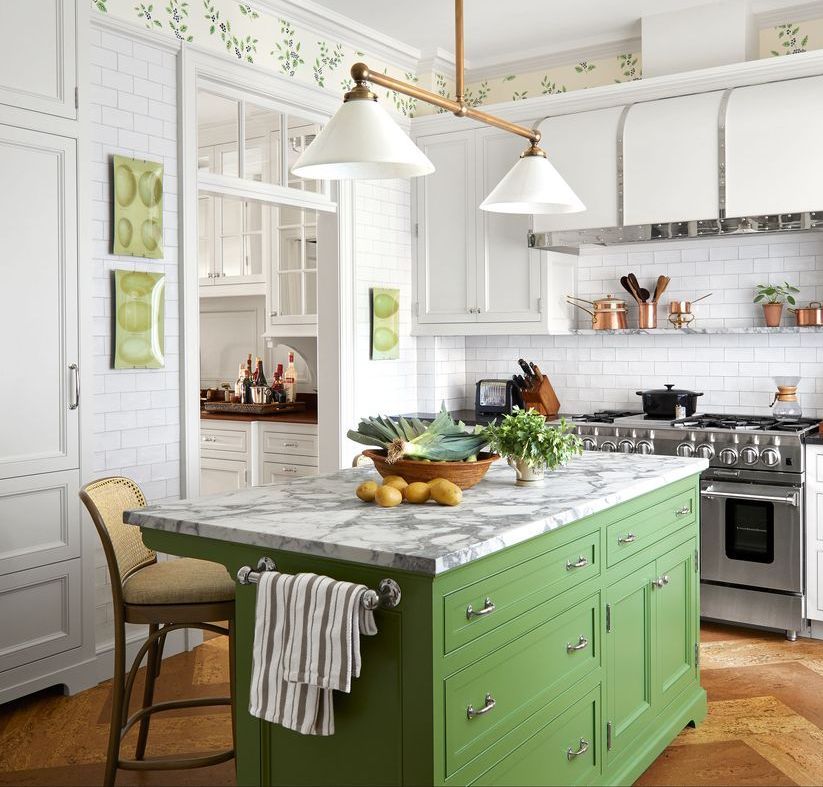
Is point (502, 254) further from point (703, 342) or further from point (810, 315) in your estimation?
point (810, 315)

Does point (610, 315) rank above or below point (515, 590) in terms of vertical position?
above

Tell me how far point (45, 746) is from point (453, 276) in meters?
3.49

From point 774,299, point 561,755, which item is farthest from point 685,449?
point 561,755

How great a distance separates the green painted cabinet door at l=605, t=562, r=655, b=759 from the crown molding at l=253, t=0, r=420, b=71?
3.41 m

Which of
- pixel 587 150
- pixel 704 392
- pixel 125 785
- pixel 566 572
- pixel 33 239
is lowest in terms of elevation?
pixel 125 785

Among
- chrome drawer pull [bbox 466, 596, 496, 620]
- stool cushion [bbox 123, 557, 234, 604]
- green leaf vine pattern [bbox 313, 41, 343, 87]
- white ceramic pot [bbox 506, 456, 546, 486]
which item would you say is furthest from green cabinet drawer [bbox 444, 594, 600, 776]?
green leaf vine pattern [bbox 313, 41, 343, 87]

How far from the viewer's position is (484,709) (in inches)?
85.3

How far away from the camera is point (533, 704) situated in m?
2.39

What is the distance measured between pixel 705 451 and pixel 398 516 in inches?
103

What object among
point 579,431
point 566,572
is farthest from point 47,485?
point 579,431

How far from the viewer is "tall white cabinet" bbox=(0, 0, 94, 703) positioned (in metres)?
3.55

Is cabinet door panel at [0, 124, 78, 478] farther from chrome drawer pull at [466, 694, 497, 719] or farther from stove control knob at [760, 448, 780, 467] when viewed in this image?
stove control knob at [760, 448, 780, 467]

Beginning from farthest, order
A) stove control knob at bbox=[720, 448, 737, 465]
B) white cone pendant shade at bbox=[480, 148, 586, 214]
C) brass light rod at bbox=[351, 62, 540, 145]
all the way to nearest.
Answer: stove control knob at bbox=[720, 448, 737, 465] < white cone pendant shade at bbox=[480, 148, 586, 214] < brass light rod at bbox=[351, 62, 540, 145]

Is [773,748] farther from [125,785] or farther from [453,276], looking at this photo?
[453,276]
